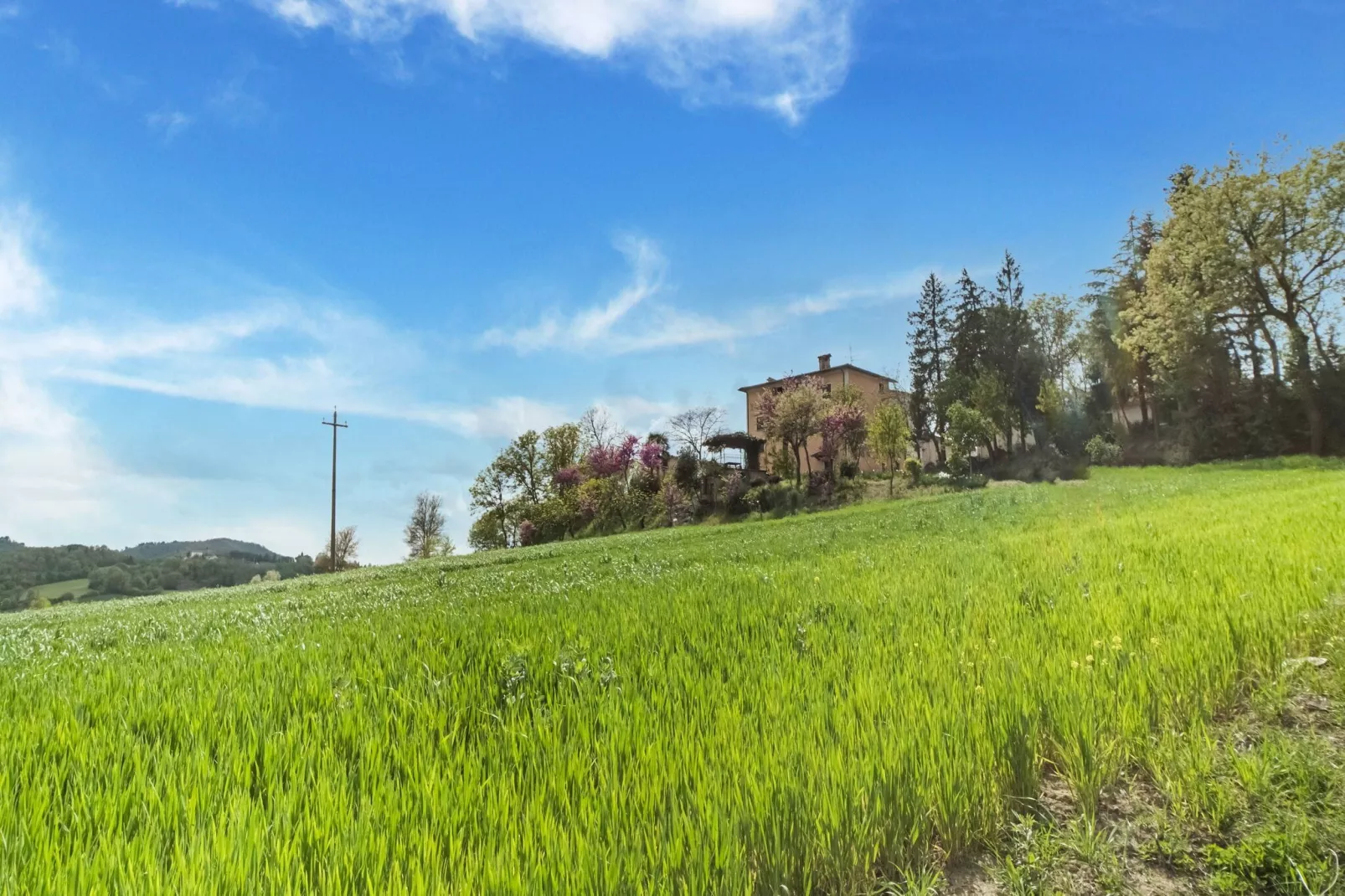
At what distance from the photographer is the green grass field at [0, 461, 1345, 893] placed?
192 cm

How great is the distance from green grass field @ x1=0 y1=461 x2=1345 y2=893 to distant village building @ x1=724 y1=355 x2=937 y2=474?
45516 mm

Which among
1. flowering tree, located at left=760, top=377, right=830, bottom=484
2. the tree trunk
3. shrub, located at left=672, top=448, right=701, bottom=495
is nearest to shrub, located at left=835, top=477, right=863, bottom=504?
flowering tree, located at left=760, top=377, right=830, bottom=484

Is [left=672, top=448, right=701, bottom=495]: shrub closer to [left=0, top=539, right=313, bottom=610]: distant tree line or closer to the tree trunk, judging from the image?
the tree trunk

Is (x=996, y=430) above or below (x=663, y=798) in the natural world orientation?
above

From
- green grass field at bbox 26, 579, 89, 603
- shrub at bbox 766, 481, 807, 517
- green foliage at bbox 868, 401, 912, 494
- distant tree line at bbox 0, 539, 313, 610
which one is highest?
green foliage at bbox 868, 401, 912, 494

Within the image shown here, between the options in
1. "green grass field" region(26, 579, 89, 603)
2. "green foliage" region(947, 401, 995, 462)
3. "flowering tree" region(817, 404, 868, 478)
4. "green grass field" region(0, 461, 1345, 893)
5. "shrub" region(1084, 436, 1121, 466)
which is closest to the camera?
"green grass field" region(0, 461, 1345, 893)

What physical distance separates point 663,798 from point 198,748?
2093 millimetres

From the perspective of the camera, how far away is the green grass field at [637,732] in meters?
1.92

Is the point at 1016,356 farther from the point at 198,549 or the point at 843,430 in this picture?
the point at 198,549

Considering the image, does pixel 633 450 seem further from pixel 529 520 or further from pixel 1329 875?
pixel 1329 875

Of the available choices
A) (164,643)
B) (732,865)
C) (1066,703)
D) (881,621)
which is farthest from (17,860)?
(164,643)

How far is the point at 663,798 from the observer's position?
2.24 metres

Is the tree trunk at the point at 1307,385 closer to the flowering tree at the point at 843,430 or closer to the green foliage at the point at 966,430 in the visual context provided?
the green foliage at the point at 966,430

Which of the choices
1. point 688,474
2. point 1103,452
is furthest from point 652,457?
point 1103,452
